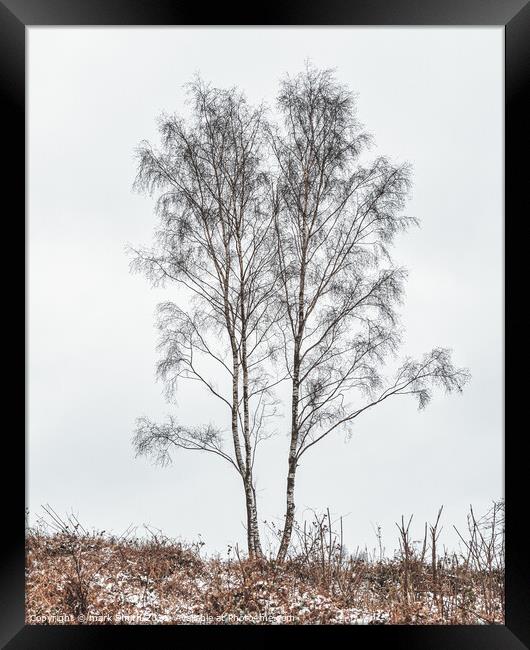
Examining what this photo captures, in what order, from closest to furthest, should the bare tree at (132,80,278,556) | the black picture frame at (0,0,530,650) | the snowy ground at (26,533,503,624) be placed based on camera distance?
the black picture frame at (0,0,530,650), the snowy ground at (26,533,503,624), the bare tree at (132,80,278,556)

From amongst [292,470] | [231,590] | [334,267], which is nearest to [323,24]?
[334,267]

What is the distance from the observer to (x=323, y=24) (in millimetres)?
2082

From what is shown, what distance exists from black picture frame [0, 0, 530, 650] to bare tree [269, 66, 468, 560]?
151 centimetres

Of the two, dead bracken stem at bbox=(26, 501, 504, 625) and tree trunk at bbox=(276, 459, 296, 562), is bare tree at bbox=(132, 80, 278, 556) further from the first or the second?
dead bracken stem at bbox=(26, 501, 504, 625)

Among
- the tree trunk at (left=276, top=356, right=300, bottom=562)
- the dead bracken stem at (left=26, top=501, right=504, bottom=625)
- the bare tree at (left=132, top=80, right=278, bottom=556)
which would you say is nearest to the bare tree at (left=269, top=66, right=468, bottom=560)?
the tree trunk at (left=276, top=356, right=300, bottom=562)

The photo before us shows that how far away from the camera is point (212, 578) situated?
304cm

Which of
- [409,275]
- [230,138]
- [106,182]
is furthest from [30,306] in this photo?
[409,275]

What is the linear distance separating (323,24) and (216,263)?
6.10ft

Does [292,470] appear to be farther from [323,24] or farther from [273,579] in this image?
[323,24]

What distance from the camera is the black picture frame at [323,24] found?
77.5 inches

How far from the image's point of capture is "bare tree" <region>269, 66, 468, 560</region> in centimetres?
358

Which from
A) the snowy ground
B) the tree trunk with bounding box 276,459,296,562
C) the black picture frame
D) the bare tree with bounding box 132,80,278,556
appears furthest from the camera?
the bare tree with bounding box 132,80,278,556

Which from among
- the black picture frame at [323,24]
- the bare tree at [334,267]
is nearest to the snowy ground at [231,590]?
the bare tree at [334,267]
